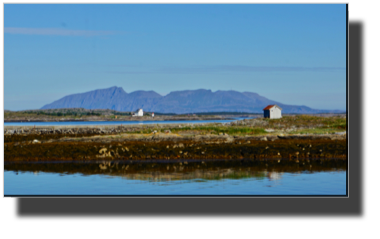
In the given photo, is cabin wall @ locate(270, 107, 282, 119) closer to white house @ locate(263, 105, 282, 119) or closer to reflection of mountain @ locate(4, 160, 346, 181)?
white house @ locate(263, 105, 282, 119)

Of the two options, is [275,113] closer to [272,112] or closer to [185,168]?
[272,112]

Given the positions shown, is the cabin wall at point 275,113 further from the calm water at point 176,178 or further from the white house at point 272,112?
the calm water at point 176,178

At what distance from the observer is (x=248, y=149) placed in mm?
38000

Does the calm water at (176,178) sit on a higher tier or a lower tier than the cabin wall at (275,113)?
lower

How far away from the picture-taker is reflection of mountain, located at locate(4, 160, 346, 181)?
90.9ft

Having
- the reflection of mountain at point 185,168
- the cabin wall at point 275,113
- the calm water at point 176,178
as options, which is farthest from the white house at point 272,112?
the calm water at point 176,178

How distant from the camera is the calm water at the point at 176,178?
23.0 metres

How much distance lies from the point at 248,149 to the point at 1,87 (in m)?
25.1

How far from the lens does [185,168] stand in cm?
3106

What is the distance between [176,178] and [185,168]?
4590 mm

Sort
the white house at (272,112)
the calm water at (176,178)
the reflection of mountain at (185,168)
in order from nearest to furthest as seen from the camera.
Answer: the calm water at (176,178) → the reflection of mountain at (185,168) → the white house at (272,112)

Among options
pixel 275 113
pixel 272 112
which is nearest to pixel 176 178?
pixel 272 112

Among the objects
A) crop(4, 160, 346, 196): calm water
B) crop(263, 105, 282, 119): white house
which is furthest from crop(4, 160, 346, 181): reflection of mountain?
crop(263, 105, 282, 119): white house

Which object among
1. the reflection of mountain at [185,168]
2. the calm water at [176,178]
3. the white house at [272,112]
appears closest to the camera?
the calm water at [176,178]
